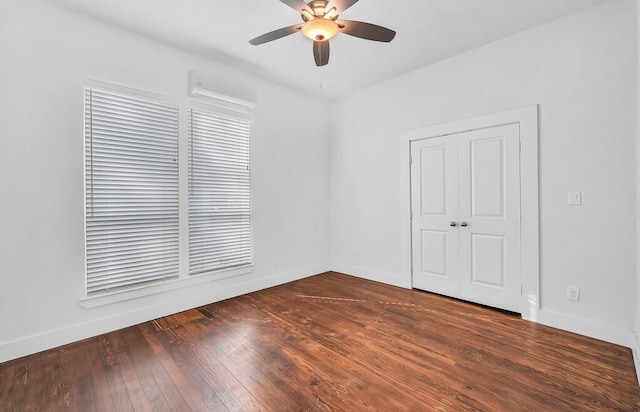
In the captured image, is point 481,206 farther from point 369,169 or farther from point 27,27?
point 27,27

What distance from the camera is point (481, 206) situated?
344cm

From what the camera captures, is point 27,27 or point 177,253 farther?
point 177,253

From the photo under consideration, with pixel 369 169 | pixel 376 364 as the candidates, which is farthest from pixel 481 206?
pixel 376 364

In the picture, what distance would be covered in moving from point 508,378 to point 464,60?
3344 mm

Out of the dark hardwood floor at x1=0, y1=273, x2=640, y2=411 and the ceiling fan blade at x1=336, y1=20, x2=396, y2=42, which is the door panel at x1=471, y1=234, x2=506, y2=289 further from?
the ceiling fan blade at x1=336, y1=20, x2=396, y2=42

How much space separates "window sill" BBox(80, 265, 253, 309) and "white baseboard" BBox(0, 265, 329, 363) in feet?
0.31

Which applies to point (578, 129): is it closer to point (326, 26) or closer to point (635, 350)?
point (635, 350)

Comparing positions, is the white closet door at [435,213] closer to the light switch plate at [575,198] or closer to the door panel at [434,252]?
the door panel at [434,252]

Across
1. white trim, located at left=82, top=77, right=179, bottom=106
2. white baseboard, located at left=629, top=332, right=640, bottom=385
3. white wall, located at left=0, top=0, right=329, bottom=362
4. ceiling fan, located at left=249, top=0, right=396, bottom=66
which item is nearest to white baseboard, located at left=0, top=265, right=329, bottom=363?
white wall, located at left=0, top=0, right=329, bottom=362

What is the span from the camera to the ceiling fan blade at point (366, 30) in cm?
231

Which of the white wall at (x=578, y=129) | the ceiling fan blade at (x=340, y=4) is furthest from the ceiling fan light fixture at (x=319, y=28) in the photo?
the white wall at (x=578, y=129)

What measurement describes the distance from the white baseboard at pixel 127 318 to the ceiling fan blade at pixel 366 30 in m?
3.16

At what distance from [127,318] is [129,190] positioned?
1293 millimetres

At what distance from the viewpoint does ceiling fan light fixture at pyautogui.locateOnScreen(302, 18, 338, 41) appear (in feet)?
7.54
